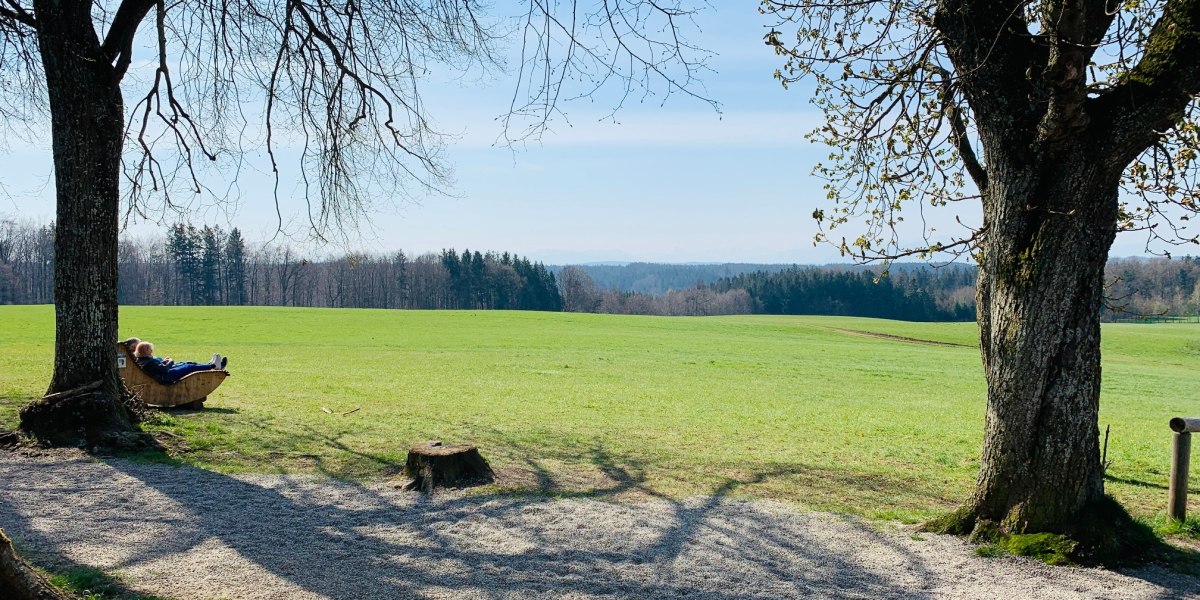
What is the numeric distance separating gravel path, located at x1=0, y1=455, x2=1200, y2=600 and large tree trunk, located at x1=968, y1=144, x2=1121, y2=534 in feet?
2.17

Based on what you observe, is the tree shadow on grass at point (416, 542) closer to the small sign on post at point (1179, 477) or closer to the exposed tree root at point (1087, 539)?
the exposed tree root at point (1087, 539)

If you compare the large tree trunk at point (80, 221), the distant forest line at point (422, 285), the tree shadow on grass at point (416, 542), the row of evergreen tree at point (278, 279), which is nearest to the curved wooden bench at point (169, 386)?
the large tree trunk at point (80, 221)

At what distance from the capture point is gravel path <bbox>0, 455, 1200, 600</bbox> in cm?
563

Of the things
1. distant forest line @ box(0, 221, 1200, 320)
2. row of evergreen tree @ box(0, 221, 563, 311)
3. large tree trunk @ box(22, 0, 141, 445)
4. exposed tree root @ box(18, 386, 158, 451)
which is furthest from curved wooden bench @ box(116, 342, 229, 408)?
row of evergreen tree @ box(0, 221, 563, 311)

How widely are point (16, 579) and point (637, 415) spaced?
1174 cm

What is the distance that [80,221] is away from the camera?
400 inches

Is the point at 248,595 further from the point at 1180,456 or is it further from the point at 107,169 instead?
the point at 1180,456

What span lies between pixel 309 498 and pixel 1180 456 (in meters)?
8.30

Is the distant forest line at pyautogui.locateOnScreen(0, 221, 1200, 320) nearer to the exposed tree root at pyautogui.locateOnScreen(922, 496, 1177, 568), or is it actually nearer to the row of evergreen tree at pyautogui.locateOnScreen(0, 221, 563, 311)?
the row of evergreen tree at pyautogui.locateOnScreen(0, 221, 563, 311)

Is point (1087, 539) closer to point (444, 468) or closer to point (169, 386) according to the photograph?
point (444, 468)

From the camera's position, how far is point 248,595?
17.3 ft

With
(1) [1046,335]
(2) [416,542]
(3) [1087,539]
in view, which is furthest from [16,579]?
(3) [1087,539]

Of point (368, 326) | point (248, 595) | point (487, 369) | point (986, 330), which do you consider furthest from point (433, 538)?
point (368, 326)

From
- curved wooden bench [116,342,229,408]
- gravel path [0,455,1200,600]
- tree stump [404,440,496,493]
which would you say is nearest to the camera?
gravel path [0,455,1200,600]
